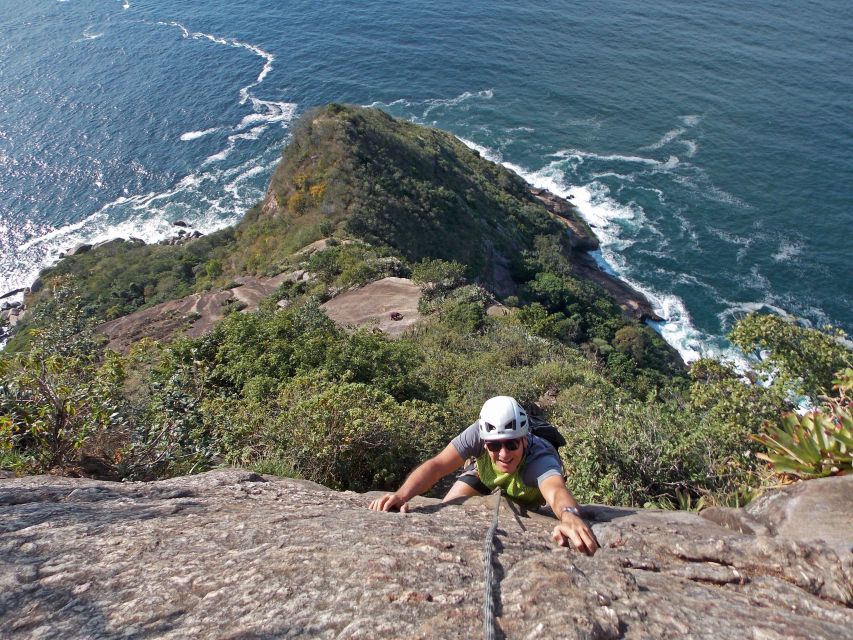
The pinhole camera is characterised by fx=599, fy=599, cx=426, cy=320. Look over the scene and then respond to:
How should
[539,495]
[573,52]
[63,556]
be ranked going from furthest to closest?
1. [573,52]
2. [539,495]
3. [63,556]

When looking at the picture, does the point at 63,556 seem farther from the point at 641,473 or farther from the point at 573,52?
the point at 573,52

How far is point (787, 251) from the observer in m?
49.6

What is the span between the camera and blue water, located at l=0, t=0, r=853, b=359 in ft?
169

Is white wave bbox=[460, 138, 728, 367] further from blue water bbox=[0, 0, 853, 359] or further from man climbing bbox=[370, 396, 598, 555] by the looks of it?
man climbing bbox=[370, 396, 598, 555]

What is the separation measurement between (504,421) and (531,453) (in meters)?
0.64

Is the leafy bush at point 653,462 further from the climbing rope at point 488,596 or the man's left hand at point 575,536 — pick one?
the climbing rope at point 488,596

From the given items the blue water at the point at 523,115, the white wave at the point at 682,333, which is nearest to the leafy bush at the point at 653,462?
the white wave at the point at 682,333

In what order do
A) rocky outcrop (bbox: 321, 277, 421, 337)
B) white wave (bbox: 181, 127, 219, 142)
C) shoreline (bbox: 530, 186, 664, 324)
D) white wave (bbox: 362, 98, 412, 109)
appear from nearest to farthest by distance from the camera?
rocky outcrop (bbox: 321, 277, 421, 337) → shoreline (bbox: 530, 186, 664, 324) → white wave (bbox: 181, 127, 219, 142) → white wave (bbox: 362, 98, 412, 109)

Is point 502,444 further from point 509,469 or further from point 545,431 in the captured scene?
point 545,431

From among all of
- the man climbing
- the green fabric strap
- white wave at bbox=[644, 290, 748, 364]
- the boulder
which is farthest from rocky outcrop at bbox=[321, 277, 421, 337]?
the boulder

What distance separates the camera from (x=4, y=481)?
20.3ft

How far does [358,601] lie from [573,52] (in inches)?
3549

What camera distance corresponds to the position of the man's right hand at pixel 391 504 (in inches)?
228

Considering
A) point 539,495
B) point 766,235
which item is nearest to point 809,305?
point 766,235
